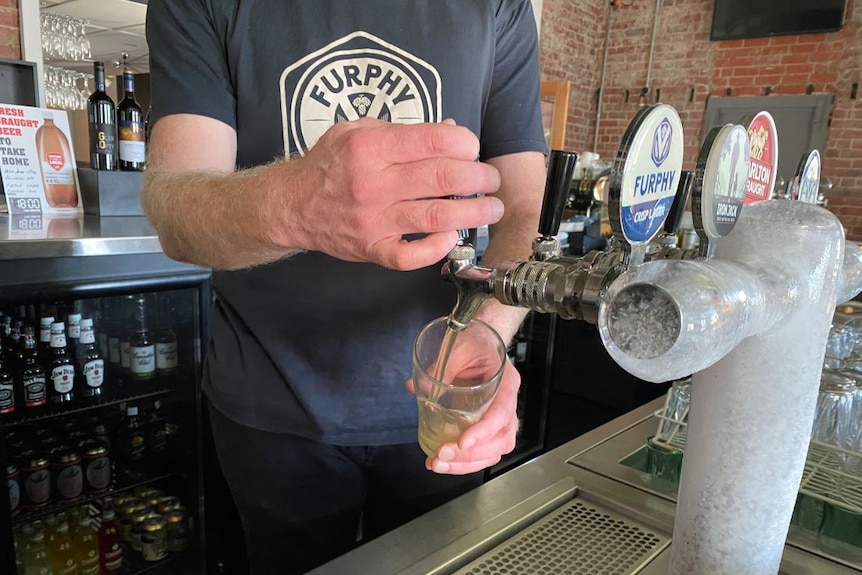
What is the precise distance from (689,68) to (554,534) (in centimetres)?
503

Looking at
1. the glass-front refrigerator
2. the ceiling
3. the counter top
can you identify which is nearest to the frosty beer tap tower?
the counter top

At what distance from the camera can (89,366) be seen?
1.79 m

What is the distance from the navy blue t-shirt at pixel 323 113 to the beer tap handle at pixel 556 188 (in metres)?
0.46

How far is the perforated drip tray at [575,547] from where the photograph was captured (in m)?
0.63

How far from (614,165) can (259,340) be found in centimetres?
70

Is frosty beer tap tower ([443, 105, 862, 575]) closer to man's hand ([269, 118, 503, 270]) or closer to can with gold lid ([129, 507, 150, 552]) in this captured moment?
man's hand ([269, 118, 503, 270])

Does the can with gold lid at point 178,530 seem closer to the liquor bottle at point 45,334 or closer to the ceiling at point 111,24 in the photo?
the liquor bottle at point 45,334

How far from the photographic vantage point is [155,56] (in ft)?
2.97

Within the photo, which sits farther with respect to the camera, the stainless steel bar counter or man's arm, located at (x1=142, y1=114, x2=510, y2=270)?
the stainless steel bar counter

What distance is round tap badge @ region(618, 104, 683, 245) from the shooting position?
0.40 metres

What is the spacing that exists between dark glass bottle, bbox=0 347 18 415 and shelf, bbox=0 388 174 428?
2cm

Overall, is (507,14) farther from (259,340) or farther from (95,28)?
(95,28)

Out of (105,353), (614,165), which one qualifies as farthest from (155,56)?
(105,353)

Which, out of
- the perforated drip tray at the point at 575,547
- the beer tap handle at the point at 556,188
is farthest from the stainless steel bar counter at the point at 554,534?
the beer tap handle at the point at 556,188
